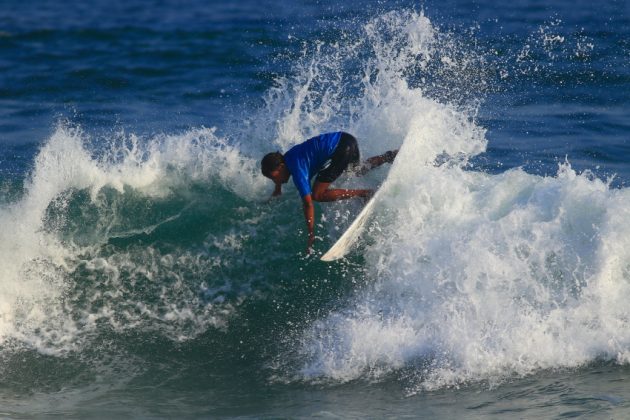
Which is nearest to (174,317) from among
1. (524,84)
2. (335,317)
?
(335,317)

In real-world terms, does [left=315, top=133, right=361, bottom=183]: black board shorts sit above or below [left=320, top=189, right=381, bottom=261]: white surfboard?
above

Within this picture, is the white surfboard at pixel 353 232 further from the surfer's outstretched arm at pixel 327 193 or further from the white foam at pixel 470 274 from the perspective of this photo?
the surfer's outstretched arm at pixel 327 193

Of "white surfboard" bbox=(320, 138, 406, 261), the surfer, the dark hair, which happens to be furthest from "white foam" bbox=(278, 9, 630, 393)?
the dark hair

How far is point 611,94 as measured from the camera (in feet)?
51.8

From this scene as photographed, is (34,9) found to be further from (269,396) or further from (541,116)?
(269,396)

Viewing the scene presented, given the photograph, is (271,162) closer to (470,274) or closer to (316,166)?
(316,166)

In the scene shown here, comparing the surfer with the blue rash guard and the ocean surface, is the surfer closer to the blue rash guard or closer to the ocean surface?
the blue rash guard

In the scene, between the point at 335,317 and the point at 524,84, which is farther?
the point at 524,84

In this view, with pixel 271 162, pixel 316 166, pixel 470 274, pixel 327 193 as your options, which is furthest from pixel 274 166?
pixel 470 274

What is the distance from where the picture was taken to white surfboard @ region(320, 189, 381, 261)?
29.4ft

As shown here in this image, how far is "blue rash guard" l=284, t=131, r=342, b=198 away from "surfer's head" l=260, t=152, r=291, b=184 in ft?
0.23

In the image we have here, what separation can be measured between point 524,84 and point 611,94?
1.63 meters

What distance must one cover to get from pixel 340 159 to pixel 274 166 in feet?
2.69

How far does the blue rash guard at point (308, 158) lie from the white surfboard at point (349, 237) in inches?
26.8
